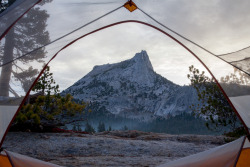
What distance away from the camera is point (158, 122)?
469 ft

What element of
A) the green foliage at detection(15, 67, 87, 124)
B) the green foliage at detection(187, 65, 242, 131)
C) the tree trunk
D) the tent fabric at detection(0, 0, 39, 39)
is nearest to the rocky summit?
the green foliage at detection(187, 65, 242, 131)

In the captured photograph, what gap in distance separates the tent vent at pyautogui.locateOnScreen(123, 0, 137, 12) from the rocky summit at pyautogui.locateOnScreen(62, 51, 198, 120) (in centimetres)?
13619

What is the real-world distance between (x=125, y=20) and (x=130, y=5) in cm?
32

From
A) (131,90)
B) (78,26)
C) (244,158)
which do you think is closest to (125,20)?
(78,26)

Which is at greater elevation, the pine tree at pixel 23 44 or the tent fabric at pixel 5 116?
the pine tree at pixel 23 44

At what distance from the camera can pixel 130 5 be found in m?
4.08

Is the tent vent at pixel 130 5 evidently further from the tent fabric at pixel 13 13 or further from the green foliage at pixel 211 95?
the green foliage at pixel 211 95

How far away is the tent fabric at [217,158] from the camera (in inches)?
113

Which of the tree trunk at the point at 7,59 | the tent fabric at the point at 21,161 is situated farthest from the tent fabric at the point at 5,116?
the tent fabric at the point at 21,161

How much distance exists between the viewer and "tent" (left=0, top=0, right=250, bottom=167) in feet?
10.5

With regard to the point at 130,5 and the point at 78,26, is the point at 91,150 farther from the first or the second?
the point at 130,5

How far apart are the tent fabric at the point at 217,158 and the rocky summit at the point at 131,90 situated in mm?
136731

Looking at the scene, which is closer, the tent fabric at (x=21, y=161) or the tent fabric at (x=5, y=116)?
the tent fabric at (x=21, y=161)

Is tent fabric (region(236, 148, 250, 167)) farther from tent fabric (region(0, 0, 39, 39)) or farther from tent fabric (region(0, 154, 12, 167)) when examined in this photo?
tent fabric (region(0, 0, 39, 39))
